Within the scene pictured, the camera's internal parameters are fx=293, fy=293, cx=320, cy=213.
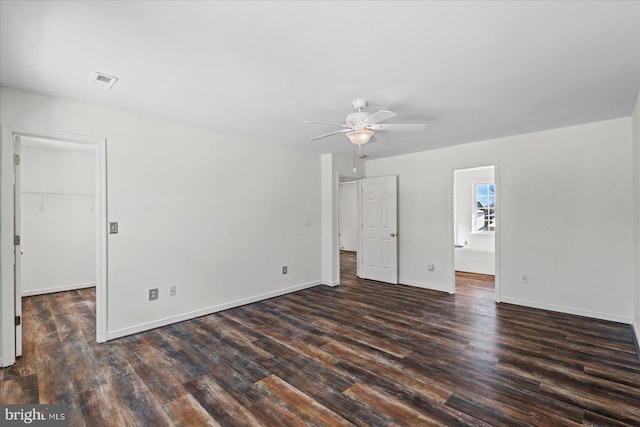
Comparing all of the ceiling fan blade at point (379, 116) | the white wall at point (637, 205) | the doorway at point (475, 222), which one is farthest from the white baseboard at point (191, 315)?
the white wall at point (637, 205)

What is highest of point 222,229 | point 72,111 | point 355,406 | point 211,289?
point 72,111

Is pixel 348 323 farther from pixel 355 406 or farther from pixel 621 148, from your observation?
pixel 621 148

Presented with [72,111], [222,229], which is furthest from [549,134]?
[72,111]

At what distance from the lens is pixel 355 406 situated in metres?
2.05

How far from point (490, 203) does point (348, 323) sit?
517cm

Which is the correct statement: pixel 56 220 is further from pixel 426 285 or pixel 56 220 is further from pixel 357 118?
pixel 426 285

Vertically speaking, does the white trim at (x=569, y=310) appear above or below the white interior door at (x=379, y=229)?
below

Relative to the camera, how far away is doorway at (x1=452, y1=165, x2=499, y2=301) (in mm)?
6445

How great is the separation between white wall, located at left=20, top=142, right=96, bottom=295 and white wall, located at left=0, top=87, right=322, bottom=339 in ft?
8.11

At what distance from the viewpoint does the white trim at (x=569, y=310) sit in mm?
3578

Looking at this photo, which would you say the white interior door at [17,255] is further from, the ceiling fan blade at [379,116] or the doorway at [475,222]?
the doorway at [475,222]

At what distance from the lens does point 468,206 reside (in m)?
7.11

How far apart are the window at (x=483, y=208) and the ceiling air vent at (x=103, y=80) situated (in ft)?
23.4

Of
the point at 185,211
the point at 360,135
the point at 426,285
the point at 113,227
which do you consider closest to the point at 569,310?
the point at 426,285
